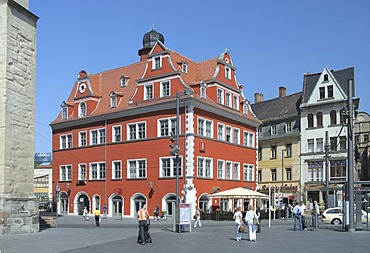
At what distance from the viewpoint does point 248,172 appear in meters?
58.5

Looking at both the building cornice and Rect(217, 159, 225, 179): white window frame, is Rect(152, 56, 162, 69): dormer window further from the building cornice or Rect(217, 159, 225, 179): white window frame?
Rect(217, 159, 225, 179): white window frame

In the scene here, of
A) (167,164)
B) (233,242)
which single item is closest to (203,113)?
(167,164)

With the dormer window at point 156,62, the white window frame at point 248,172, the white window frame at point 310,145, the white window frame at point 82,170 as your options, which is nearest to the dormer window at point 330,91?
the white window frame at point 310,145

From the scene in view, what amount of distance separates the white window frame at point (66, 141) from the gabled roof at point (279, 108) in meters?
28.0

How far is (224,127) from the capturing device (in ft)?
178

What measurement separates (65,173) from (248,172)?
69.1 ft

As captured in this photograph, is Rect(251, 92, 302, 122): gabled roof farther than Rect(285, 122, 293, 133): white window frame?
Yes

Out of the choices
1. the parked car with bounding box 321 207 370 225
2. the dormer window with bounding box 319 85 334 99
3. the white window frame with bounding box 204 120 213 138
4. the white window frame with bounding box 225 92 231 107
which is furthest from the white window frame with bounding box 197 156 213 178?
the dormer window with bounding box 319 85 334 99

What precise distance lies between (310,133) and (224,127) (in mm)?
17408

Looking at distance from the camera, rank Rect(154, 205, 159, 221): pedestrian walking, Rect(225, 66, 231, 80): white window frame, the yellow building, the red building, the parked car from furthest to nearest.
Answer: the yellow building, Rect(225, 66, 231, 80): white window frame, the red building, Rect(154, 205, 159, 221): pedestrian walking, the parked car

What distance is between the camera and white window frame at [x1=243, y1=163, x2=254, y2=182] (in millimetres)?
57875

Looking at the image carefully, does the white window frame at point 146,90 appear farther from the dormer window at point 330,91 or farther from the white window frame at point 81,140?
the dormer window at point 330,91

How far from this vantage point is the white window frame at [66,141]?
60.6 metres

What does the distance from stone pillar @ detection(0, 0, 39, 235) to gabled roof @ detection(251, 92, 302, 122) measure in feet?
155
